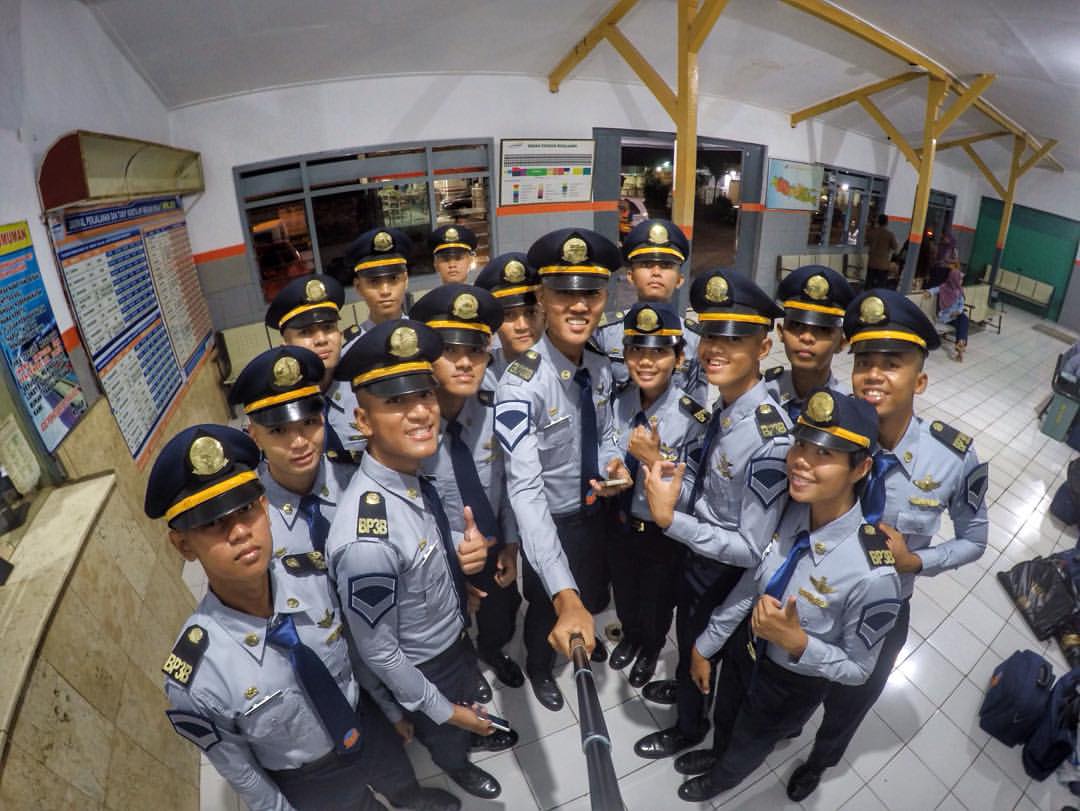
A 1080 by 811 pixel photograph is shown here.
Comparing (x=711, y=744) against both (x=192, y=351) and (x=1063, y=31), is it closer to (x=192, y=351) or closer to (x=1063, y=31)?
(x=192, y=351)

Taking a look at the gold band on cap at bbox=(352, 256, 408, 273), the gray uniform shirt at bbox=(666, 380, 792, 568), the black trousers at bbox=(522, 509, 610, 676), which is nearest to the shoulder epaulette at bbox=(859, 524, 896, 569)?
the gray uniform shirt at bbox=(666, 380, 792, 568)

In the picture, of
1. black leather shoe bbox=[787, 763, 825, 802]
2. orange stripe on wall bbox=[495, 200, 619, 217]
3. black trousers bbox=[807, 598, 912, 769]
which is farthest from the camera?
orange stripe on wall bbox=[495, 200, 619, 217]

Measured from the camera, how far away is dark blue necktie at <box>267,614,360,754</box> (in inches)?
57.3

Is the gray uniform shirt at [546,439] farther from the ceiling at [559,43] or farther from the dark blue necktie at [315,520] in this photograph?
the ceiling at [559,43]

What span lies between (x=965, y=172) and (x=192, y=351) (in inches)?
802

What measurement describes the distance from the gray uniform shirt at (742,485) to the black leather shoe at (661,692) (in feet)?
3.52

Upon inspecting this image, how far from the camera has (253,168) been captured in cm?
566

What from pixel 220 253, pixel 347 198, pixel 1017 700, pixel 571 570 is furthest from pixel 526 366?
pixel 347 198

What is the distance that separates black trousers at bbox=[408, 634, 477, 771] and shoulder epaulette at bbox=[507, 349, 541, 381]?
1.14m

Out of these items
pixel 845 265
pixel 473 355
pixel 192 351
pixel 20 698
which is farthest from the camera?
pixel 845 265

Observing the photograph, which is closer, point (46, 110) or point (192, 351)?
point (46, 110)

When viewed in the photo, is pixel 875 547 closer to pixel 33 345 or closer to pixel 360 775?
pixel 360 775

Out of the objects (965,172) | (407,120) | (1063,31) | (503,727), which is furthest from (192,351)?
(965,172)

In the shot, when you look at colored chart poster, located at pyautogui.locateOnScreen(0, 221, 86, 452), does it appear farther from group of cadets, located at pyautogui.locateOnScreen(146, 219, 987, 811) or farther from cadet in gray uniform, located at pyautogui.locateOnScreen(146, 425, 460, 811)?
cadet in gray uniform, located at pyautogui.locateOnScreen(146, 425, 460, 811)
